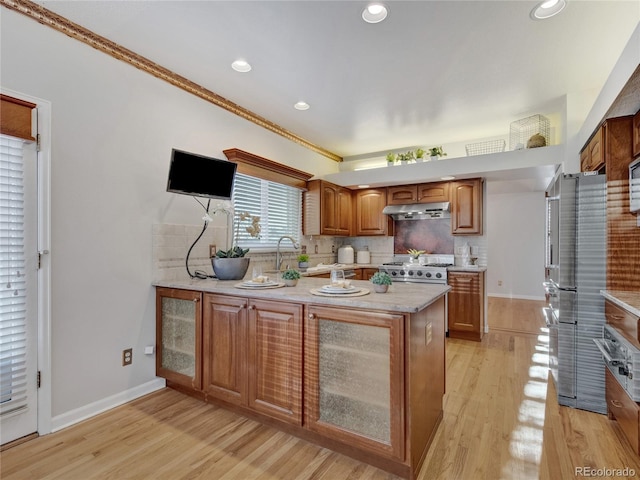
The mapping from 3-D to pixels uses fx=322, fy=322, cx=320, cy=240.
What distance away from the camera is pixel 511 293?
7.29 m

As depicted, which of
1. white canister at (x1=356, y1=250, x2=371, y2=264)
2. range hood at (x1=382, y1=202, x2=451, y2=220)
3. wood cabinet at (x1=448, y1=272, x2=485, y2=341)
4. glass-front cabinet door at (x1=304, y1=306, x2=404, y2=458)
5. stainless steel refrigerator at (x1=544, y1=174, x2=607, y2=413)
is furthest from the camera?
white canister at (x1=356, y1=250, x2=371, y2=264)

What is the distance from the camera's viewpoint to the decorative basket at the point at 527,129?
374 cm

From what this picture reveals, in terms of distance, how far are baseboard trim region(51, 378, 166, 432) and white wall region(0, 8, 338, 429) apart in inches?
1.1

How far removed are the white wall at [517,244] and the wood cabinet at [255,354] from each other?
614 centimetres

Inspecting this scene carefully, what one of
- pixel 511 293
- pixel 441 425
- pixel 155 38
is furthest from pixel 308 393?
pixel 511 293

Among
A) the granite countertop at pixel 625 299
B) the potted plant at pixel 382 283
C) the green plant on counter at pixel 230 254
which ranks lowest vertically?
the granite countertop at pixel 625 299

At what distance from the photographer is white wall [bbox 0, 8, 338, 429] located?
2152mm

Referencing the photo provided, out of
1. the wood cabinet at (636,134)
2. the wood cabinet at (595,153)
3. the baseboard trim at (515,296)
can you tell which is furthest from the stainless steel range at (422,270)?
the baseboard trim at (515,296)

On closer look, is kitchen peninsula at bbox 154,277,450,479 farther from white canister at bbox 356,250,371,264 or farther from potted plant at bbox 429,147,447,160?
white canister at bbox 356,250,371,264

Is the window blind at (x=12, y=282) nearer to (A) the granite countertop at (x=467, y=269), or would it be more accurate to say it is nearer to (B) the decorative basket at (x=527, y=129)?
(A) the granite countertop at (x=467, y=269)

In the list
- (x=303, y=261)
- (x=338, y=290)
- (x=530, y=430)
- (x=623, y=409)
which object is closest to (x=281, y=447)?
(x=338, y=290)

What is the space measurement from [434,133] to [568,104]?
4.77 feet

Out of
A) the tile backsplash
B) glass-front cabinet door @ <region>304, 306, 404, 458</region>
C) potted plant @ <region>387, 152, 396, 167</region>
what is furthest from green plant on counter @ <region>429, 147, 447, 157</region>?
glass-front cabinet door @ <region>304, 306, 404, 458</region>

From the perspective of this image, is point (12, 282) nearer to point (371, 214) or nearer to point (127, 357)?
point (127, 357)
